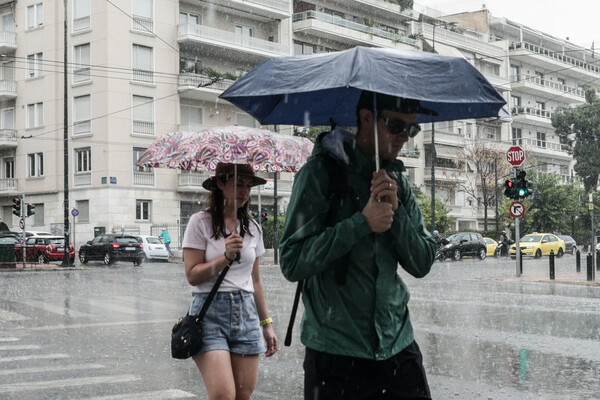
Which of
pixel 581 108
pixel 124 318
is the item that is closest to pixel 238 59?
pixel 581 108

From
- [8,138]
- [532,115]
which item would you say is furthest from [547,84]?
[8,138]

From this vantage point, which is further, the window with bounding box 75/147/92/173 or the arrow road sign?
the window with bounding box 75/147/92/173

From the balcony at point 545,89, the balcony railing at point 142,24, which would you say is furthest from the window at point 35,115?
the balcony at point 545,89

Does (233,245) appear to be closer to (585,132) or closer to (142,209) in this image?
(142,209)

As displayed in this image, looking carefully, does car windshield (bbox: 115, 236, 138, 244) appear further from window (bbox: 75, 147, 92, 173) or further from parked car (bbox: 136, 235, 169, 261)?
window (bbox: 75, 147, 92, 173)

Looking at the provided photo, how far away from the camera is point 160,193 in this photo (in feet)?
145

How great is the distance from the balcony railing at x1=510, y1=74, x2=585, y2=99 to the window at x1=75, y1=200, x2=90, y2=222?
125ft

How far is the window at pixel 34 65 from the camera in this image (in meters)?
45.7

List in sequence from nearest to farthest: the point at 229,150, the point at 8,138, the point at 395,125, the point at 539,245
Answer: the point at 395,125 < the point at 229,150 < the point at 539,245 < the point at 8,138

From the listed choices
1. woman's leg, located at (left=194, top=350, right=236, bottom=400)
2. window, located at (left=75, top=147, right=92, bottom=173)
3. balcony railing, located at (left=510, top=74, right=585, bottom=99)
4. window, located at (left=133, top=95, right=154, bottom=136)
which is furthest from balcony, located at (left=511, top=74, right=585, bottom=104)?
woman's leg, located at (left=194, top=350, right=236, bottom=400)

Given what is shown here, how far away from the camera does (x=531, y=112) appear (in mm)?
70250

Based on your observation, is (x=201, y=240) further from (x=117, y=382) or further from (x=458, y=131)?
(x=458, y=131)

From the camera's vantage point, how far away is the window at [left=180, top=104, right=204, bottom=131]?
46.0 meters

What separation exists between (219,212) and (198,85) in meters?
40.6
